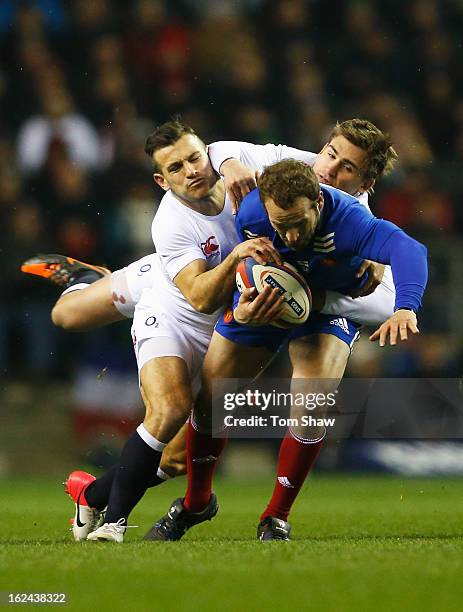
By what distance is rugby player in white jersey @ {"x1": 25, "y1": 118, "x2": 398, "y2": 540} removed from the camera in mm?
5457

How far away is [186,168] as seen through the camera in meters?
5.75

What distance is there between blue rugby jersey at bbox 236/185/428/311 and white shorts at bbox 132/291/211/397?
22.9 inches

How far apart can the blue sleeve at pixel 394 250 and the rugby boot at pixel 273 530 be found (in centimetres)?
124

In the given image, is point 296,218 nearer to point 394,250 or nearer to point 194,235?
point 394,250

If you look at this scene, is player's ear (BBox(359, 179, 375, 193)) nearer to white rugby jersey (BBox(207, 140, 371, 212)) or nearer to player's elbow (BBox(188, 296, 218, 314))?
white rugby jersey (BBox(207, 140, 371, 212))

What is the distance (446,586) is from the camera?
3768mm

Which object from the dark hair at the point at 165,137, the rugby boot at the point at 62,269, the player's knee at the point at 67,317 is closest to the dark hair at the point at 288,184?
the dark hair at the point at 165,137

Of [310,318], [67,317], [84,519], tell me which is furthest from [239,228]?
[67,317]

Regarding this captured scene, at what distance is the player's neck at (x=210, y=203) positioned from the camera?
232 inches

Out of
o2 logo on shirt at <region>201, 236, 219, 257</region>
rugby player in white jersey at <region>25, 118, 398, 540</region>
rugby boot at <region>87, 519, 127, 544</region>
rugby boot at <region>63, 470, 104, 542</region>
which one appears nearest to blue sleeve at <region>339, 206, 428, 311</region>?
rugby player in white jersey at <region>25, 118, 398, 540</region>

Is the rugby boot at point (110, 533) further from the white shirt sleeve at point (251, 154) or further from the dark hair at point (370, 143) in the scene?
the dark hair at point (370, 143)

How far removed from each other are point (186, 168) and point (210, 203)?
9.3 inches

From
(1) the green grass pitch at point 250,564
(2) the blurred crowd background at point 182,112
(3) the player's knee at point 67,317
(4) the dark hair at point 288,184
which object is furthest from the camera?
(2) the blurred crowd background at point 182,112

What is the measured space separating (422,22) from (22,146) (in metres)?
4.24
